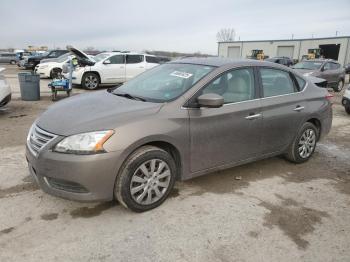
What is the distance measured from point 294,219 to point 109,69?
39.2 feet

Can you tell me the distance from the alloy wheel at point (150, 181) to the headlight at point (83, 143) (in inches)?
19.0

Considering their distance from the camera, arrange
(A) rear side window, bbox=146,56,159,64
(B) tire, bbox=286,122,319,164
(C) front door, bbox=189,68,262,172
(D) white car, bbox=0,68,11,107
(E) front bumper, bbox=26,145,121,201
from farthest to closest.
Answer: (A) rear side window, bbox=146,56,159,64 < (D) white car, bbox=0,68,11,107 < (B) tire, bbox=286,122,319,164 < (C) front door, bbox=189,68,262,172 < (E) front bumper, bbox=26,145,121,201

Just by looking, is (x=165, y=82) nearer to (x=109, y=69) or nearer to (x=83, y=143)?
(x=83, y=143)

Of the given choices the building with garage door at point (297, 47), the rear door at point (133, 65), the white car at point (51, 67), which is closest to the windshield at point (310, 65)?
the rear door at point (133, 65)

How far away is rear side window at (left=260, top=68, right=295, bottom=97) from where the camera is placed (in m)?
4.41

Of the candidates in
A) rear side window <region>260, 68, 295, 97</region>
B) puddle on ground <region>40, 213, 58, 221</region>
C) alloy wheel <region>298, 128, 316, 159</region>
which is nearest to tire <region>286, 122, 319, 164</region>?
alloy wheel <region>298, 128, 316, 159</region>

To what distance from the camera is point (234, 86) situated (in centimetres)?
409

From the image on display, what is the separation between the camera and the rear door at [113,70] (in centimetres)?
1399

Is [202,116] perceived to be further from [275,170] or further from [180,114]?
[275,170]

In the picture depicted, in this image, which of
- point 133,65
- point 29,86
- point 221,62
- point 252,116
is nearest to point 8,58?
point 133,65

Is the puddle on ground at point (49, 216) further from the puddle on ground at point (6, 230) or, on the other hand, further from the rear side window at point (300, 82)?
the rear side window at point (300, 82)

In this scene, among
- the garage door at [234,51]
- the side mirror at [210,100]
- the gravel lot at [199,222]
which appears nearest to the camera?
the gravel lot at [199,222]

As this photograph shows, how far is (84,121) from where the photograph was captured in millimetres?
3201

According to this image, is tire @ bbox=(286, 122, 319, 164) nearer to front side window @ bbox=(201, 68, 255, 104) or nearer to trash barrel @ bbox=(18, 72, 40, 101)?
front side window @ bbox=(201, 68, 255, 104)
